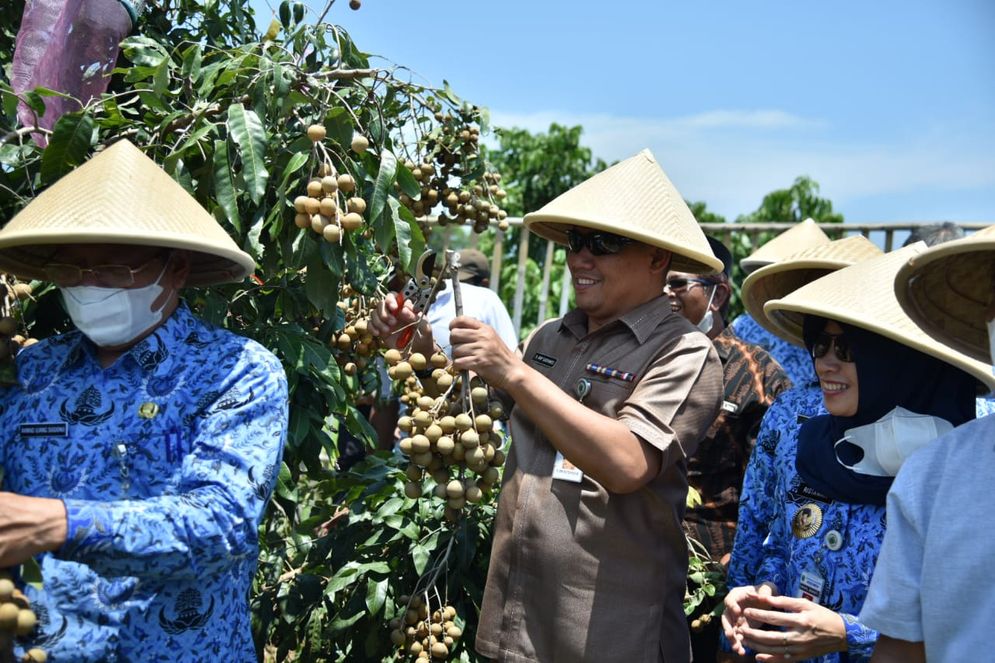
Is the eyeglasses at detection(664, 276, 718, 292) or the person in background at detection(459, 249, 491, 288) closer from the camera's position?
the eyeglasses at detection(664, 276, 718, 292)

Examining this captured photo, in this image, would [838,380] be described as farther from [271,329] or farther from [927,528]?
[271,329]

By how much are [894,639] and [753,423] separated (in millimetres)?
1714

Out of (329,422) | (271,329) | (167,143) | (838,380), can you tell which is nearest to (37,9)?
(167,143)

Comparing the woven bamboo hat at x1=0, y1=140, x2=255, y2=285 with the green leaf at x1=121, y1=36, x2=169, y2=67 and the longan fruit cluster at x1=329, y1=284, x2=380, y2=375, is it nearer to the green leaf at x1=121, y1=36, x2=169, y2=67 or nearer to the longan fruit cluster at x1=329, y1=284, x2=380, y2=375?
the green leaf at x1=121, y1=36, x2=169, y2=67

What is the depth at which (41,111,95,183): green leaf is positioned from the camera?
2592mm

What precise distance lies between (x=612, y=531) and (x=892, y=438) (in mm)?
660

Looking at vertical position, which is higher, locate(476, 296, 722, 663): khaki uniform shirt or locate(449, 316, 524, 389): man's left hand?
locate(449, 316, 524, 389): man's left hand

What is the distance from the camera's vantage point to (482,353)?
238 cm

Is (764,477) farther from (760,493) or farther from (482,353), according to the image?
(482,353)

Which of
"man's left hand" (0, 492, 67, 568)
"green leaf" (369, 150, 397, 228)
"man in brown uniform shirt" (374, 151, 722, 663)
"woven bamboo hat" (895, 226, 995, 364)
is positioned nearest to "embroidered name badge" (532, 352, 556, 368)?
"man in brown uniform shirt" (374, 151, 722, 663)

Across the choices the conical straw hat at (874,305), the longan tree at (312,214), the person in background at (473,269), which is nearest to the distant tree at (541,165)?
the person in background at (473,269)

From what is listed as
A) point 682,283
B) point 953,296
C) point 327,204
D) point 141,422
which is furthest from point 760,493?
point 141,422

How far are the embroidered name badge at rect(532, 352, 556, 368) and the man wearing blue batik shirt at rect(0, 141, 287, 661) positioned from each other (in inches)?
34.3

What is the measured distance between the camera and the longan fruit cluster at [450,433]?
2.44 meters
